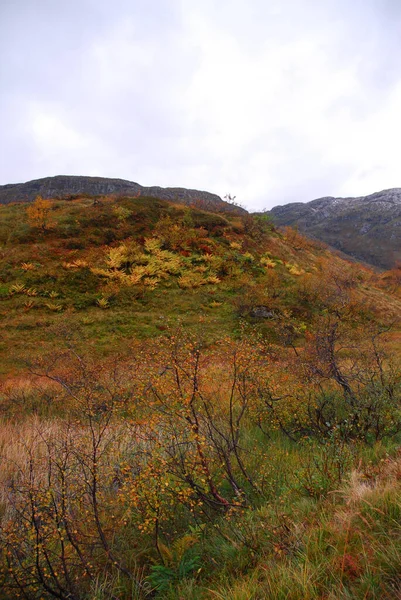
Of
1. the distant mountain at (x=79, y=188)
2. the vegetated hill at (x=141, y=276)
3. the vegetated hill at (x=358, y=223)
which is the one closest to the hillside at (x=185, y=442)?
the vegetated hill at (x=141, y=276)

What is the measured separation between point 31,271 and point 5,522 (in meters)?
16.4

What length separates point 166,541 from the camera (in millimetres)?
3123

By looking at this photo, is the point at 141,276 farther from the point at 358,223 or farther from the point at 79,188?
the point at 358,223

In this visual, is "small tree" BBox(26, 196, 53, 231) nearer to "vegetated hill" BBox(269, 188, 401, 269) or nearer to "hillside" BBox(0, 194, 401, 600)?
"hillside" BBox(0, 194, 401, 600)

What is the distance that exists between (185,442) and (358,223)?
5812 inches

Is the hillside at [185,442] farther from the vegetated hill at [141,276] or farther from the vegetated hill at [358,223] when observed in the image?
the vegetated hill at [358,223]

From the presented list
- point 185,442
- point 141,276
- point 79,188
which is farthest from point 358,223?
point 185,442

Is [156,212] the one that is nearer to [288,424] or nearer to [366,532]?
[288,424]

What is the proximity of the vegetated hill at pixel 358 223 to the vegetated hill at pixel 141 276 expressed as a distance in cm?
7542

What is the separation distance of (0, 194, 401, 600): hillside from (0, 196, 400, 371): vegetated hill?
14 centimetres

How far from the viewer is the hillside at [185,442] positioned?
2.28 meters

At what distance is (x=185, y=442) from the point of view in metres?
3.34

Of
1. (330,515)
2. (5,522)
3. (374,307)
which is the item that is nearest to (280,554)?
(330,515)

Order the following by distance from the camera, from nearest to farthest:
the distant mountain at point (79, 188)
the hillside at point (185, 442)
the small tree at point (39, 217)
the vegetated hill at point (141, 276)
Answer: the hillside at point (185, 442)
the vegetated hill at point (141, 276)
the small tree at point (39, 217)
the distant mountain at point (79, 188)
